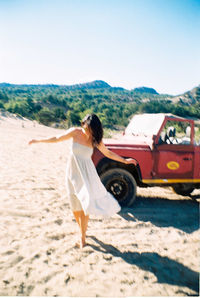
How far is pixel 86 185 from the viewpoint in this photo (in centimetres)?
294

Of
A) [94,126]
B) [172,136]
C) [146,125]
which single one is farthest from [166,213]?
[94,126]

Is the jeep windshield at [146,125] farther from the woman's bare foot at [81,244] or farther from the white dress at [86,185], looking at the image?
the woman's bare foot at [81,244]

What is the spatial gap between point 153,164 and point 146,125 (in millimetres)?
1001

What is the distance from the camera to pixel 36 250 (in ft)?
9.86

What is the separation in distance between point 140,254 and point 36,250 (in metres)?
1.38

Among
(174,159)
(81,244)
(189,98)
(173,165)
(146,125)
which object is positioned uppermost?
(189,98)

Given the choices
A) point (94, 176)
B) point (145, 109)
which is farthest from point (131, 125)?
point (145, 109)

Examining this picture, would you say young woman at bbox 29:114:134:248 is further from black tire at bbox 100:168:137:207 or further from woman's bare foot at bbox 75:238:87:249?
black tire at bbox 100:168:137:207

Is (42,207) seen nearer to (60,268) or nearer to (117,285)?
(60,268)

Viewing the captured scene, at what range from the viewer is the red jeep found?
176 inches

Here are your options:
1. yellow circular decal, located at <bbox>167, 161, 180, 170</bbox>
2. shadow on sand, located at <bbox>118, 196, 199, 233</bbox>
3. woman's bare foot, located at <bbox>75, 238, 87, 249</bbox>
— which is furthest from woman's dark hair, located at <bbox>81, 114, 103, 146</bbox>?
yellow circular decal, located at <bbox>167, 161, 180, 170</bbox>

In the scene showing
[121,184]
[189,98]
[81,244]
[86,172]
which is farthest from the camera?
[189,98]

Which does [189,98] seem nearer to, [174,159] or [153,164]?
[174,159]

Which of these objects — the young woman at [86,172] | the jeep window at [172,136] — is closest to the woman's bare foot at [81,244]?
the young woman at [86,172]
